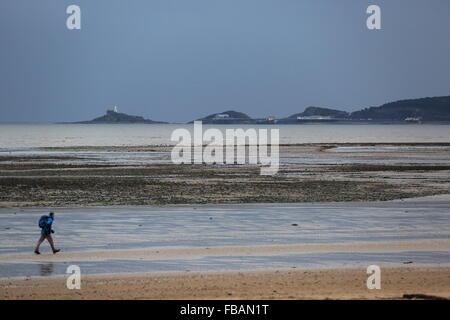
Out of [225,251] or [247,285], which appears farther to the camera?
[225,251]

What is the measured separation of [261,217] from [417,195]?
10.6 meters

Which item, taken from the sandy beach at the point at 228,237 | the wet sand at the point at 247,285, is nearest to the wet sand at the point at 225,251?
the sandy beach at the point at 228,237

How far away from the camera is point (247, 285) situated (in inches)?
588

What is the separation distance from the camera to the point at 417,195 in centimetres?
3438

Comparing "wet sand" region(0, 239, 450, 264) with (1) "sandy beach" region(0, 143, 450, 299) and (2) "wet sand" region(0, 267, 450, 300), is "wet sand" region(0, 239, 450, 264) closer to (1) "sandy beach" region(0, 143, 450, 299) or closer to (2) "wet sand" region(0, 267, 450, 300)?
(1) "sandy beach" region(0, 143, 450, 299)

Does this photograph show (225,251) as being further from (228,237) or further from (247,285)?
(247,285)

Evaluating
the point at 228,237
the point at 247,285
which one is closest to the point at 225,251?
the point at 228,237

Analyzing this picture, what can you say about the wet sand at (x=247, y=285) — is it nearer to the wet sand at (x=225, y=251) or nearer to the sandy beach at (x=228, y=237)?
the sandy beach at (x=228, y=237)

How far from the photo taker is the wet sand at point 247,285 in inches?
545

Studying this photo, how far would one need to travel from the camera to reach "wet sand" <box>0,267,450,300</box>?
45.4 feet

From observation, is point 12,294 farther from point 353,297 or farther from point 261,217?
point 261,217

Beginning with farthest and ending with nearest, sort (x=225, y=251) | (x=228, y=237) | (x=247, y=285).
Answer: (x=228, y=237)
(x=225, y=251)
(x=247, y=285)
